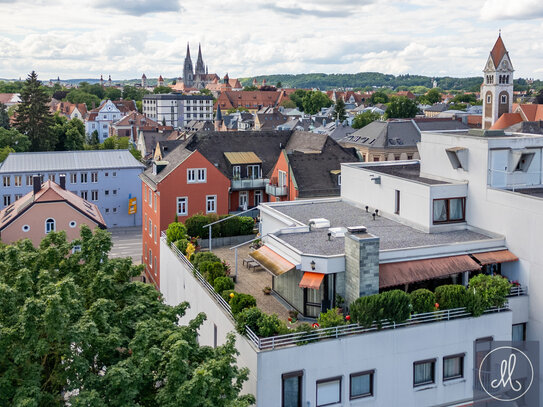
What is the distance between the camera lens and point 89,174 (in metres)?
73.8

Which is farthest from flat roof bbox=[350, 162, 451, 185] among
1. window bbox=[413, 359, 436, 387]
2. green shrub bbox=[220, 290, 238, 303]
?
green shrub bbox=[220, 290, 238, 303]

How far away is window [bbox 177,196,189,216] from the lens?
45.9 meters

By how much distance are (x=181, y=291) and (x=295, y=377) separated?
1409 cm

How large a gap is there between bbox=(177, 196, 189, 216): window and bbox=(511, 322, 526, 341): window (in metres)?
26.8

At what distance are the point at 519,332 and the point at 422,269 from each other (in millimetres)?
5302

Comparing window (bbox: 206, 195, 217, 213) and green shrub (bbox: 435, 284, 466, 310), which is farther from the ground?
window (bbox: 206, 195, 217, 213)

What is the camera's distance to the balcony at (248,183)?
161 ft

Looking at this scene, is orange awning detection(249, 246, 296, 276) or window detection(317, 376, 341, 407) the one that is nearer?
window detection(317, 376, 341, 407)

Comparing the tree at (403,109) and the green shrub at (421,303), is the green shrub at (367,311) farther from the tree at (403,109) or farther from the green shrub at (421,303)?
the tree at (403,109)

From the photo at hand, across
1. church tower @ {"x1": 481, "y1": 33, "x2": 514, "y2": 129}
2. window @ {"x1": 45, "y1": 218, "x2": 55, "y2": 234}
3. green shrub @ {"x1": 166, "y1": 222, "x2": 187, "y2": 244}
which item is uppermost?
church tower @ {"x1": 481, "y1": 33, "x2": 514, "y2": 129}

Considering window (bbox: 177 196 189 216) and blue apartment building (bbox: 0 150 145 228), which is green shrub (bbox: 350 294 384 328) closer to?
window (bbox: 177 196 189 216)

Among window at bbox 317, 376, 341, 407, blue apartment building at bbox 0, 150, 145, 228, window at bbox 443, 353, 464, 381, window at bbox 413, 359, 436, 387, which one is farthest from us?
blue apartment building at bbox 0, 150, 145, 228

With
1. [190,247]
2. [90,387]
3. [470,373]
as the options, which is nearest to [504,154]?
[470,373]

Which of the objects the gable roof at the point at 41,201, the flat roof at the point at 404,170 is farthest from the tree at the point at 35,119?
the flat roof at the point at 404,170
